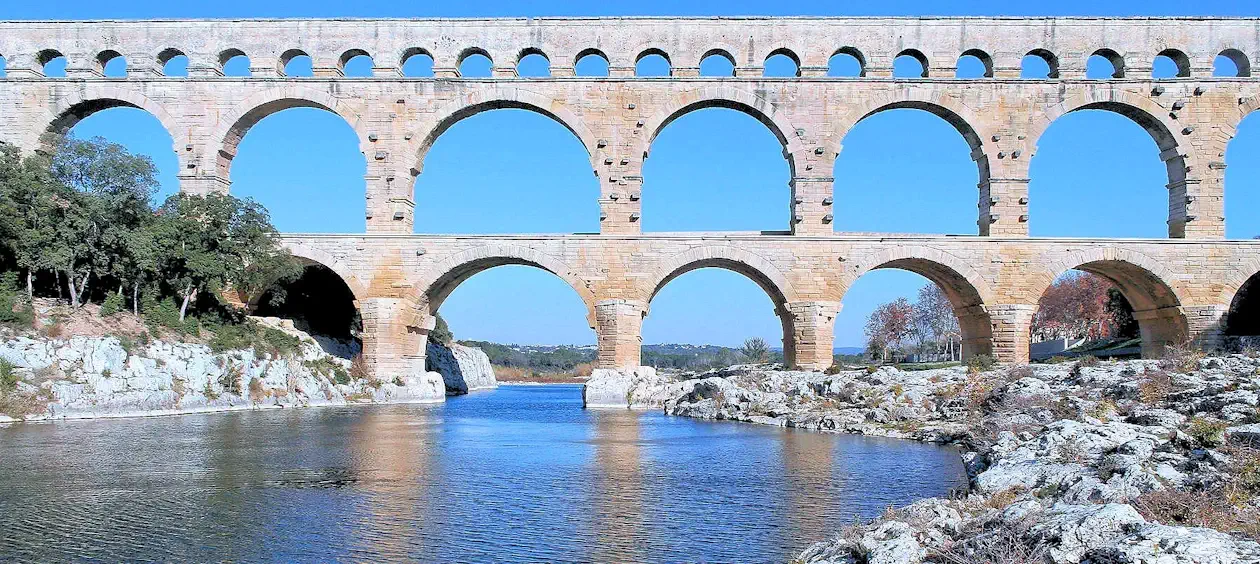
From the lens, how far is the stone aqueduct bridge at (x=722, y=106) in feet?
102

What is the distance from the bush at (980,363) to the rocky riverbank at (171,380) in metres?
16.4

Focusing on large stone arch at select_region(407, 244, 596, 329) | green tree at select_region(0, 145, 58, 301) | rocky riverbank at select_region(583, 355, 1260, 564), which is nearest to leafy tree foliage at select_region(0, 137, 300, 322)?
green tree at select_region(0, 145, 58, 301)

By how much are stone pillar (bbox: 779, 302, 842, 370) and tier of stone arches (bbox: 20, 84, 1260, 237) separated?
13.8 feet

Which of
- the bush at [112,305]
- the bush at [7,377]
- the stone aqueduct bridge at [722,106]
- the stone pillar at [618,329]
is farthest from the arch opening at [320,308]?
the bush at [7,377]

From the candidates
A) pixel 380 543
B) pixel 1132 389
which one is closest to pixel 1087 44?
pixel 1132 389

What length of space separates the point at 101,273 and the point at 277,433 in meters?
10.2

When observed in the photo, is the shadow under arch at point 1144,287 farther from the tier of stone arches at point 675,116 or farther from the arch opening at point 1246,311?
the tier of stone arches at point 675,116

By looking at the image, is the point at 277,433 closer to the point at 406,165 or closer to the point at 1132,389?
the point at 406,165

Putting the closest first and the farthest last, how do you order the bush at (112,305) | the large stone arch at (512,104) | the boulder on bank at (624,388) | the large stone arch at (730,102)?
1. the bush at (112,305)
2. the boulder on bank at (624,388)
3. the large stone arch at (730,102)
4. the large stone arch at (512,104)

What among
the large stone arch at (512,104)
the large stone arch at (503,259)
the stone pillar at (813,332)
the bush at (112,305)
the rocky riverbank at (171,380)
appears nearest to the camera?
the rocky riverbank at (171,380)

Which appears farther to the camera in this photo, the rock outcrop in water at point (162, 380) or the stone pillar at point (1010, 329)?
the stone pillar at point (1010, 329)

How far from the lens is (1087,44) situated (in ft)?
105

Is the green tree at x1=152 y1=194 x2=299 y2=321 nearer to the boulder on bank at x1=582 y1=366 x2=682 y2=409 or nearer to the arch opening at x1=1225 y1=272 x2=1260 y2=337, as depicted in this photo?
the boulder on bank at x1=582 y1=366 x2=682 y2=409

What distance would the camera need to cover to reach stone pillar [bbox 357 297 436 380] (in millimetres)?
31594
